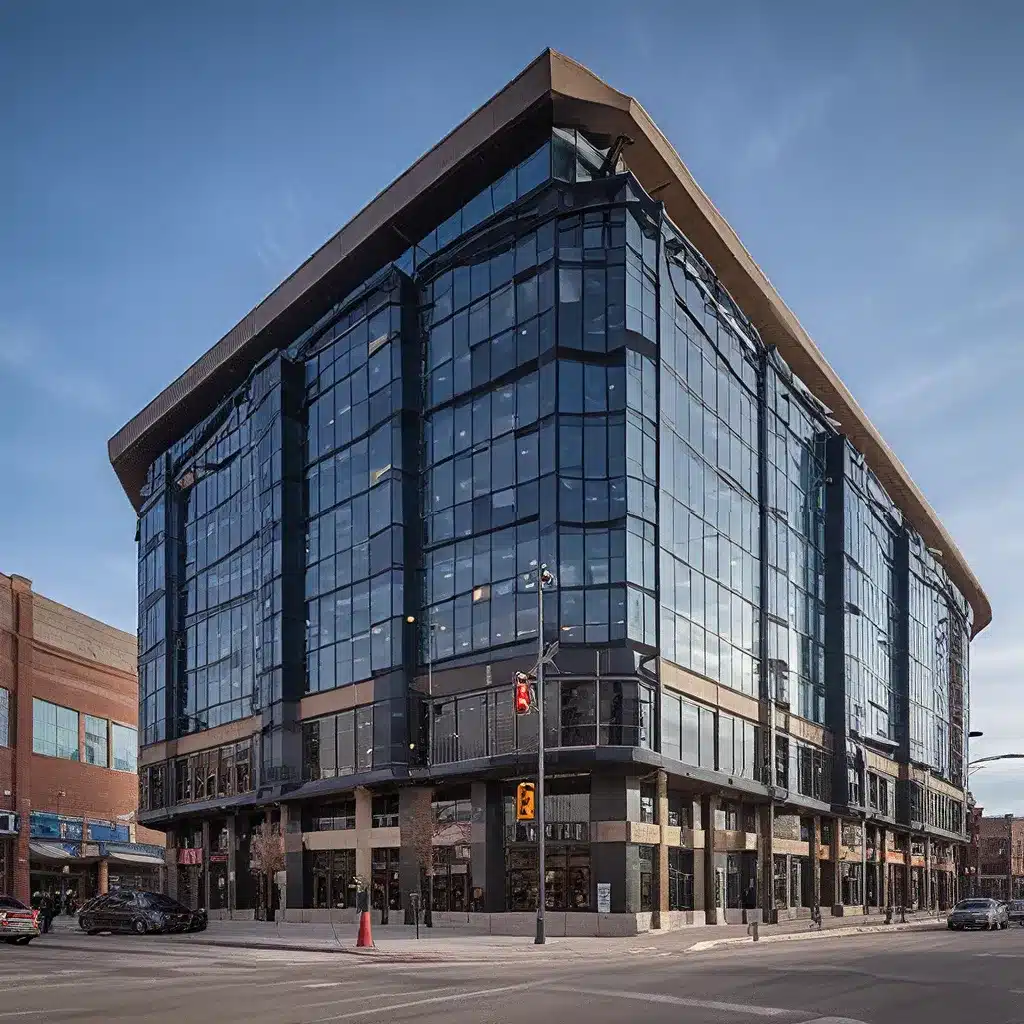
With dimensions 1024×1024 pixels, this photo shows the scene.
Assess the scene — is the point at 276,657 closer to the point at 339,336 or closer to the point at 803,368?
the point at 339,336

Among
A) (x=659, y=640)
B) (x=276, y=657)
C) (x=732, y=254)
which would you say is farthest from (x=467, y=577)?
(x=732, y=254)

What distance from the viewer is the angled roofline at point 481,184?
173 ft

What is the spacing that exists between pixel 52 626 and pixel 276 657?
2113cm

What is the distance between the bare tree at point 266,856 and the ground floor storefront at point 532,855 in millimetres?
223

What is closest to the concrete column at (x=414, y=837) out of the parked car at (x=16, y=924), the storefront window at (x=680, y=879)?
the storefront window at (x=680, y=879)

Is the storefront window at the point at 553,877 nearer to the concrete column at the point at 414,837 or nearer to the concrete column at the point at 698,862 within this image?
the concrete column at the point at 414,837

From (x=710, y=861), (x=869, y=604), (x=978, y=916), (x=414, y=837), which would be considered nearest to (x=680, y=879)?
(x=710, y=861)

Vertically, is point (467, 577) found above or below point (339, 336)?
below

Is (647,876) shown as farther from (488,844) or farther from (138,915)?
(138,915)

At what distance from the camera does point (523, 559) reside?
5225 cm

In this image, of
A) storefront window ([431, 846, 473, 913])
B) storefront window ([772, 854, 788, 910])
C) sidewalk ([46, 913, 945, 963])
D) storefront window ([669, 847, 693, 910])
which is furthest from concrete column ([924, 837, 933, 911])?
storefront window ([431, 846, 473, 913])

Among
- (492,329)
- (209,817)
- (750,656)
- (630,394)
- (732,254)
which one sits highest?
(732,254)

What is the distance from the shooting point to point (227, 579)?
7450cm

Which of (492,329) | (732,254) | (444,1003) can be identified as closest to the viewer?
(444,1003)
